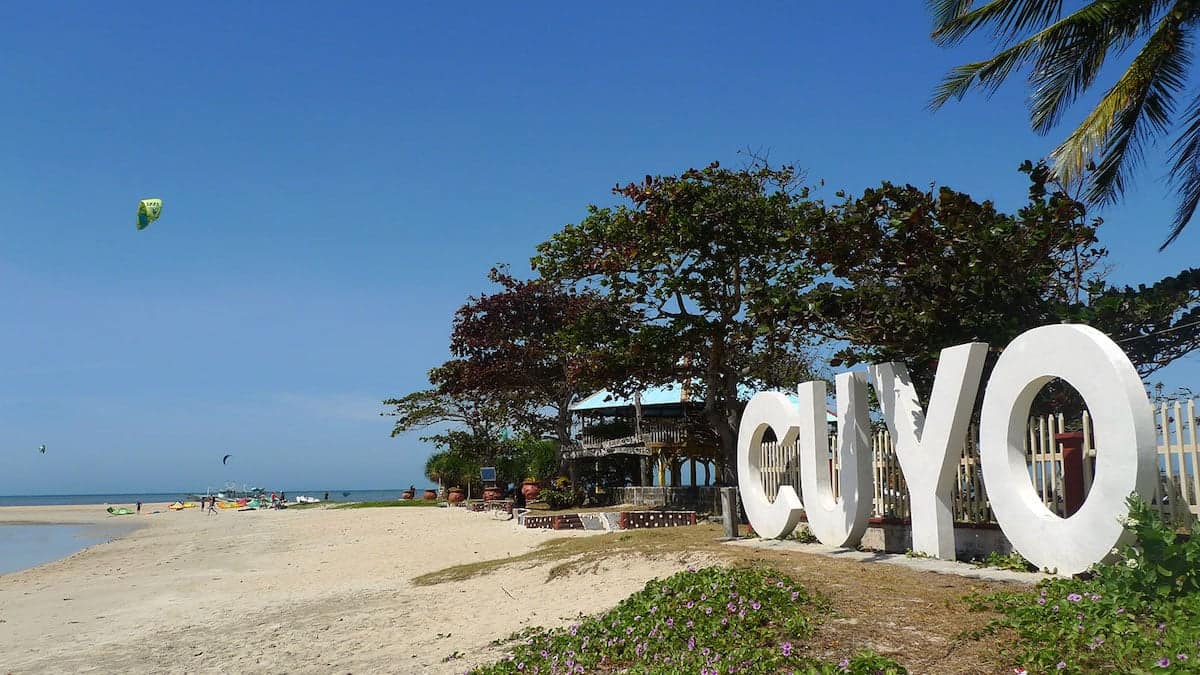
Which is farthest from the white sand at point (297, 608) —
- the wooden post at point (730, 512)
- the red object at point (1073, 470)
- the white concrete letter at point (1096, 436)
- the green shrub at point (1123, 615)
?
the green shrub at point (1123, 615)

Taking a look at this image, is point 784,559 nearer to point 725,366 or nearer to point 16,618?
point 725,366

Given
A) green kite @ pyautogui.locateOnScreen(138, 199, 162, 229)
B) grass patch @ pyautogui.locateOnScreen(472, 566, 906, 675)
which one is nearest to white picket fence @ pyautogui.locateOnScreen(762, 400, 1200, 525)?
grass patch @ pyautogui.locateOnScreen(472, 566, 906, 675)

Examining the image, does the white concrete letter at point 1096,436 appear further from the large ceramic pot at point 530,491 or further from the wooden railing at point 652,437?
the large ceramic pot at point 530,491

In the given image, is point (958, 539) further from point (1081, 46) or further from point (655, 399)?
point (655, 399)

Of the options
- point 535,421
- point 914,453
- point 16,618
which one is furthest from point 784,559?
point 535,421

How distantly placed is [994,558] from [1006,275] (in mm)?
4825

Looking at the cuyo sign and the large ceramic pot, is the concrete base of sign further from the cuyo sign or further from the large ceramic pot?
the large ceramic pot

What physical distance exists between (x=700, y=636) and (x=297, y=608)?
764cm

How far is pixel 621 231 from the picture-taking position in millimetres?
20578

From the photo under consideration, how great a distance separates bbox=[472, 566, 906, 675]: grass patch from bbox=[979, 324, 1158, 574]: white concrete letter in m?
2.66

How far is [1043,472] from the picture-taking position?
9.77 m

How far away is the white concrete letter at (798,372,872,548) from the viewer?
12008mm

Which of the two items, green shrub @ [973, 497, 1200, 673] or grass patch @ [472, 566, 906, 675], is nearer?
green shrub @ [973, 497, 1200, 673]

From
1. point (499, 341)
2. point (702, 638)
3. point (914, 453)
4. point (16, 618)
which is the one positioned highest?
point (499, 341)
